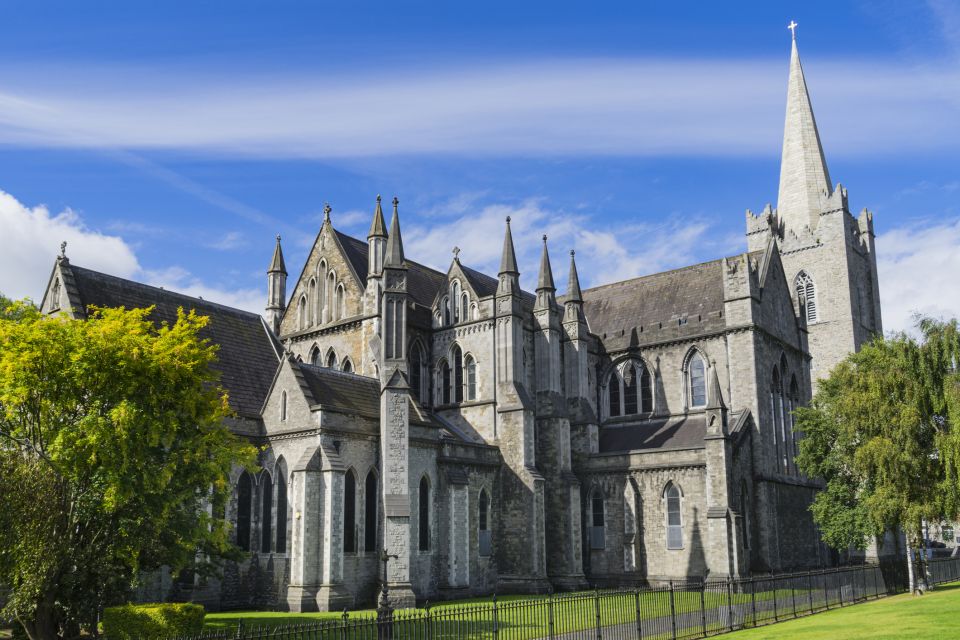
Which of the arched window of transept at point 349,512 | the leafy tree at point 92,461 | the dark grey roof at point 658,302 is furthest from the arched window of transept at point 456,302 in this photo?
the leafy tree at point 92,461

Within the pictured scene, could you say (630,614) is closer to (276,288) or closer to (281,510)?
(281,510)

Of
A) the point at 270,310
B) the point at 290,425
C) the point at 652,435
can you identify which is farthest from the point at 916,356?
the point at 270,310

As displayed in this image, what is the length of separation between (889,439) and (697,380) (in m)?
11.9

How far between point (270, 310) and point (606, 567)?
2210cm

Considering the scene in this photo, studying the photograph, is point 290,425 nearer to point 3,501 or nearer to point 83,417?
point 83,417

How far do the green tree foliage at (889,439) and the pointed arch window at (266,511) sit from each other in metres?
23.8

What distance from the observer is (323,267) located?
44594 mm

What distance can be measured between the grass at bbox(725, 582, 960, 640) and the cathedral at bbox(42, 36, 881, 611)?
29.0 ft

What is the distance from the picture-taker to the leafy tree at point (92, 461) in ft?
69.1

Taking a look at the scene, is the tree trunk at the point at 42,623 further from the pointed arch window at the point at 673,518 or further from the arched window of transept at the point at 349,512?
the pointed arch window at the point at 673,518

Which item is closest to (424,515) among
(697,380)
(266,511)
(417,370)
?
(266,511)

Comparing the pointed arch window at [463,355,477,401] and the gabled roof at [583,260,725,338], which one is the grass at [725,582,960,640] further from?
the pointed arch window at [463,355,477,401]

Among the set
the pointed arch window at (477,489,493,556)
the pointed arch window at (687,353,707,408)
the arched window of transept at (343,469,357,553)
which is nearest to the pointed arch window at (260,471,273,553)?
the arched window of transept at (343,469,357,553)

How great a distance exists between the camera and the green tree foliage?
35562mm
